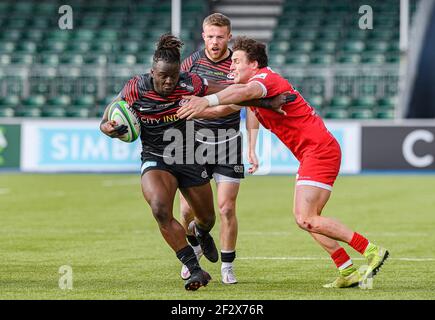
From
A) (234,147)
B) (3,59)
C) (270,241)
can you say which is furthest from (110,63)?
(234,147)

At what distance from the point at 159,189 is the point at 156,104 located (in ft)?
2.43

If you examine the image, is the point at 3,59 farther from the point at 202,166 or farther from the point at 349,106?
the point at 202,166

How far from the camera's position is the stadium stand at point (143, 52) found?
28469mm

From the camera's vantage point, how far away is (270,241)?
13.6m

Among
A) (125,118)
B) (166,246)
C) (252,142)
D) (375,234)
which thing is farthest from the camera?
(375,234)

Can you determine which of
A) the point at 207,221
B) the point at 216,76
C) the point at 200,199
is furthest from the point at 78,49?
the point at 200,199

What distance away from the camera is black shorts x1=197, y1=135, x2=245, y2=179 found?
10.3 m

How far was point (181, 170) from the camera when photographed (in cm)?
938

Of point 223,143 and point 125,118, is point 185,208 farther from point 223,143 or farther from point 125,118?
point 125,118

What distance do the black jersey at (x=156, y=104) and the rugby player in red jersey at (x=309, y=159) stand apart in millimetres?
442

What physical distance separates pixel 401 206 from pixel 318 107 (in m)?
10.5

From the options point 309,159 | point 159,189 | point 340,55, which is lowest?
point 159,189

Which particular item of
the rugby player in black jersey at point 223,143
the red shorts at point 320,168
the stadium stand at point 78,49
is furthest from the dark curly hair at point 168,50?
the stadium stand at point 78,49

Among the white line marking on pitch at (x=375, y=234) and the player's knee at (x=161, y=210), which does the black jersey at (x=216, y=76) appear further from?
the white line marking on pitch at (x=375, y=234)
